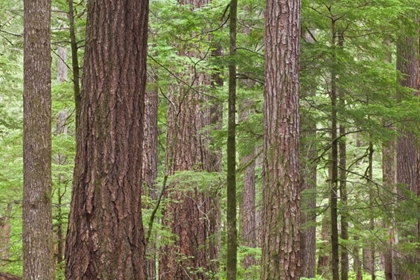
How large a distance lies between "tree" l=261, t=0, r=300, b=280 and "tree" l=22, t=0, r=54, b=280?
10.5ft

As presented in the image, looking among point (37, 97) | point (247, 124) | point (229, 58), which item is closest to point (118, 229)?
point (229, 58)

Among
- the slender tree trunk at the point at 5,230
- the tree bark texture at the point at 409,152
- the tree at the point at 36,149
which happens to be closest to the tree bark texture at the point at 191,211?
the tree at the point at 36,149

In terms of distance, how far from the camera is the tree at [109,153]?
4.53 metres

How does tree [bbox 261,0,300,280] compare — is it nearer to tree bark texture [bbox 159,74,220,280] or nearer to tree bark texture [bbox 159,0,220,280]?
tree bark texture [bbox 159,0,220,280]

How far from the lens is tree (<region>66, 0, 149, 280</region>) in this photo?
453 cm

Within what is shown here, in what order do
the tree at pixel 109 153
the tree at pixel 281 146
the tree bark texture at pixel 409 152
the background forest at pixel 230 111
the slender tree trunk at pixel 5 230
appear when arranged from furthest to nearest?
the slender tree trunk at pixel 5 230, the tree bark texture at pixel 409 152, the background forest at pixel 230 111, the tree at pixel 281 146, the tree at pixel 109 153

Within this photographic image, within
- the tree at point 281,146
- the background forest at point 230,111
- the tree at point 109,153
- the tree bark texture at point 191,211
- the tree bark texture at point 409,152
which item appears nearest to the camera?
the tree at point 109,153

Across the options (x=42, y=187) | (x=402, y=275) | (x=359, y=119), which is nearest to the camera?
(x=42, y=187)

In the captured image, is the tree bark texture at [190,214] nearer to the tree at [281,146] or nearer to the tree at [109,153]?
the tree at [281,146]

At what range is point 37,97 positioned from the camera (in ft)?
26.0

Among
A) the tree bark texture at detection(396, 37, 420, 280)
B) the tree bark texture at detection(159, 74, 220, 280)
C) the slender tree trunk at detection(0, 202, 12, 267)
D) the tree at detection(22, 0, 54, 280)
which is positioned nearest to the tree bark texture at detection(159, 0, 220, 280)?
the tree bark texture at detection(159, 74, 220, 280)

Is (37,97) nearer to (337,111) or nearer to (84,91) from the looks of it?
(84,91)

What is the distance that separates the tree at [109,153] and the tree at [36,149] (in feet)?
11.3

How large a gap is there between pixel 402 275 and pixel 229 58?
661 centimetres
